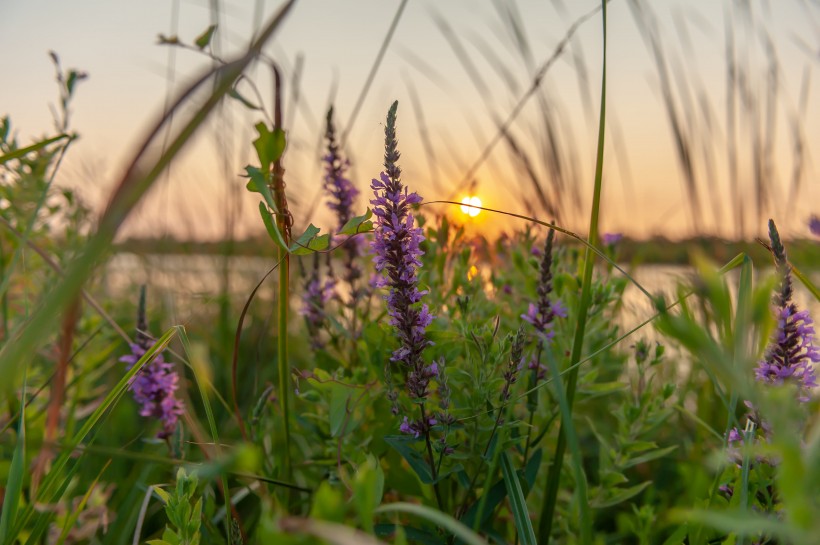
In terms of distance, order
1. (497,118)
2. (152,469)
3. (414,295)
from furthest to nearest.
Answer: (497,118)
(152,469)
(414,295)

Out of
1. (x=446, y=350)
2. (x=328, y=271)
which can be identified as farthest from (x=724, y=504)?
(x=328, y=271)

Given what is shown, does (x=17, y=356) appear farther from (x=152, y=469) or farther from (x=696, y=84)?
(x=696, y=84)

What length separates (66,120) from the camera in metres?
1.43

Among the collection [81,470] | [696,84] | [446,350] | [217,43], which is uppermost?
[696,84]

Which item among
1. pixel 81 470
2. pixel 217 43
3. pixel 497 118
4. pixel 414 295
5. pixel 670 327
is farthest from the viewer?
pixel 497 118

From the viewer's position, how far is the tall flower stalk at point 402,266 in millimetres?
860

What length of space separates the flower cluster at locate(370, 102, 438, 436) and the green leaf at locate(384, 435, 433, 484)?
0.14 feet

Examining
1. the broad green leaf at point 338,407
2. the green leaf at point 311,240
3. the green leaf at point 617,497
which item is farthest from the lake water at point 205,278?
the green leaf at point 311,240

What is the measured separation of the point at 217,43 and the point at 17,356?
5.03ft

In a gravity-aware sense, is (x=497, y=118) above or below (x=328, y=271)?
above

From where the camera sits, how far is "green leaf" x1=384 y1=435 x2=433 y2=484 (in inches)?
36.4

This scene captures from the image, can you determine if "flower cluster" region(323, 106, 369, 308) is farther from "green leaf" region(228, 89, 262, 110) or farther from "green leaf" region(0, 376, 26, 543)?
"green leaf" region(0, 376, 26, 543)

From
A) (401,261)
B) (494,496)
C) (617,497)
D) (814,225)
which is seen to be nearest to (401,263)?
(401,261)

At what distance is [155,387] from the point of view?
116 centimetres
